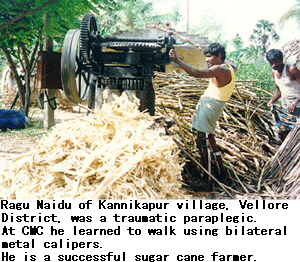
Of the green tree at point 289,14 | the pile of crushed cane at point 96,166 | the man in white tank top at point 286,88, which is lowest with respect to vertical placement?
the pile of crushed cane at point 96,166

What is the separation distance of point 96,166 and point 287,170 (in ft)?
8.61

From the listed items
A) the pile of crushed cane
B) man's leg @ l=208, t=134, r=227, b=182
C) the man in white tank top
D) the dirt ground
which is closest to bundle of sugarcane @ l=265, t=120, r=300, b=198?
man's leg @ l=208, t=134, r=227, b=182

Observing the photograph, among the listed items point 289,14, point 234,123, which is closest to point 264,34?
point 289,14

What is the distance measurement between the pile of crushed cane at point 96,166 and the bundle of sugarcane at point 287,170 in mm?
1702

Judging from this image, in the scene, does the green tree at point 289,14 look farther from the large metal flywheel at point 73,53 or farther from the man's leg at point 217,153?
the large metal flywheel at point 73,53

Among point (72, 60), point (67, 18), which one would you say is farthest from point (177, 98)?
point (67, 18)

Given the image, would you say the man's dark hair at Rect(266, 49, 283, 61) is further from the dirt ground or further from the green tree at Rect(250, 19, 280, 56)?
the green tree at Rect(250, 19, 280, 56)

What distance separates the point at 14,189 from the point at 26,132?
19.6 ft

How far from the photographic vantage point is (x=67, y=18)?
23.5ft

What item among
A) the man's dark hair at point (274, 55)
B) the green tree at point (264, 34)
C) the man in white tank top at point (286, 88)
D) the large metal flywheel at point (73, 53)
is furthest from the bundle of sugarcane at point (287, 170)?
the green tree at point (264, 34)

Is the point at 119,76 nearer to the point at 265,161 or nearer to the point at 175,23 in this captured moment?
the point at 265,161

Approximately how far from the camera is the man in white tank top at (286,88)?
4.56 meters

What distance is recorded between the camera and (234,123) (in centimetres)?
542

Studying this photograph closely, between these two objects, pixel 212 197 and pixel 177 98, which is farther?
pixel 177 98
